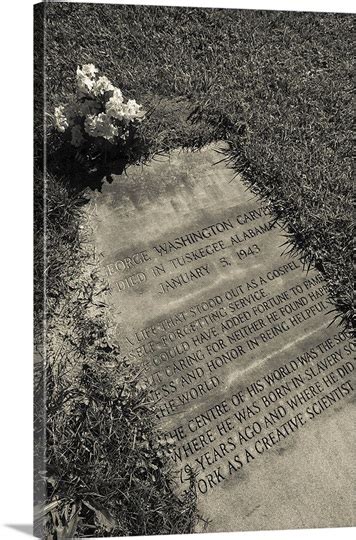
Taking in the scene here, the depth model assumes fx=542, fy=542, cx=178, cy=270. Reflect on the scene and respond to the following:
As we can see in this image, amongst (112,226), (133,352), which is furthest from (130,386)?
(112,226)

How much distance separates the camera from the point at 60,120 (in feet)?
12.2

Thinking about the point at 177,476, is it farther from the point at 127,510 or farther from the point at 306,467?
the point at 306,467

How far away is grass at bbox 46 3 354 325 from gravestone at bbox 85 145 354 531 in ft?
1.07

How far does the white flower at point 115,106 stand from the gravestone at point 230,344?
41 cm

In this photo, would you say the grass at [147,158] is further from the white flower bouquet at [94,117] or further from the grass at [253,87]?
the white flower bouquet at [94,117]

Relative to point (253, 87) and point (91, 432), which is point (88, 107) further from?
point (91, 432)

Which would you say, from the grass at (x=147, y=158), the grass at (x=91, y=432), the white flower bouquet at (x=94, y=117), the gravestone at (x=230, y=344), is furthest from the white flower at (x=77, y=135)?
the grass at (x=91, y=432)

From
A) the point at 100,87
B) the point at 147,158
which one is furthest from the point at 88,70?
the point at 147,158

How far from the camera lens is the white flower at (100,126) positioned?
11.9ft

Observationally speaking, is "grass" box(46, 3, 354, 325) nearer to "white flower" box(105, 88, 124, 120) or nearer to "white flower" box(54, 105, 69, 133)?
"white flower" box(54, 105, 69, 133)

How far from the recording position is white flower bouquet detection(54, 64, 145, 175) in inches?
144

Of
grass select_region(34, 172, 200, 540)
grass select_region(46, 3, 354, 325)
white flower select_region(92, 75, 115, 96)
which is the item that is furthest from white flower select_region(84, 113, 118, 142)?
grass select_region(34, 172, 200, 540)
